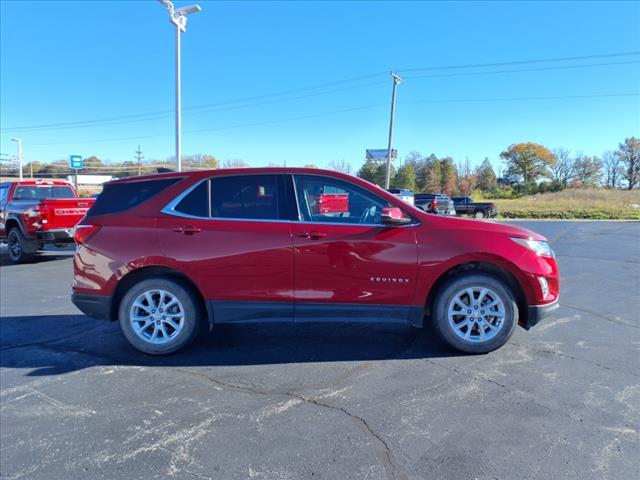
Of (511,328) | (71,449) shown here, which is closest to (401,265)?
(511,328)

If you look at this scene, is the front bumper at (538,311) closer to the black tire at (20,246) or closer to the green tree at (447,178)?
the black tire at (20,246)

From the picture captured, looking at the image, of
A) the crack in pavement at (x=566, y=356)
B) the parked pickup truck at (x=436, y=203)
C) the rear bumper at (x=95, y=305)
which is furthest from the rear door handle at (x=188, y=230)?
the parked pickup truck at (x=436, y=203)

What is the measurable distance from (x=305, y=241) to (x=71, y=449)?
7.77ft

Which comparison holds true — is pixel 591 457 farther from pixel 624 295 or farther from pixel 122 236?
pixel 624 295

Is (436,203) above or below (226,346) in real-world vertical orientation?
above

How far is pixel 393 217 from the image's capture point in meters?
3.81

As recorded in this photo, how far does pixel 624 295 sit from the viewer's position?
6.53 meters

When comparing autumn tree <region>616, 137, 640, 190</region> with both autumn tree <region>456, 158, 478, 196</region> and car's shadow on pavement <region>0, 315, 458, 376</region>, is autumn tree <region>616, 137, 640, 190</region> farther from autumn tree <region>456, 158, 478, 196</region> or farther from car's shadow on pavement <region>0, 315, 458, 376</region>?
car's shadow on pavement <region>0, 315, 458, 376</region>

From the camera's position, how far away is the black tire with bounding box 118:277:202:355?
409 cm

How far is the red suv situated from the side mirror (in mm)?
16

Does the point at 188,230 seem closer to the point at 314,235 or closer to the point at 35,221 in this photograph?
the point at 314,235

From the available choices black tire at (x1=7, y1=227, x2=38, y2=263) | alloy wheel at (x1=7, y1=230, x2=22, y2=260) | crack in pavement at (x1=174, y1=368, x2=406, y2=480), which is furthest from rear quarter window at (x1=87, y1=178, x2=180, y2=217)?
alloy wheel at (x1=7, y1=230, x2=22, y2=260)

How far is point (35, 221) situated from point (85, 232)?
23.9 feet

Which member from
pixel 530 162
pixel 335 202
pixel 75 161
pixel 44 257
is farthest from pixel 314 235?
pixel 530 162
